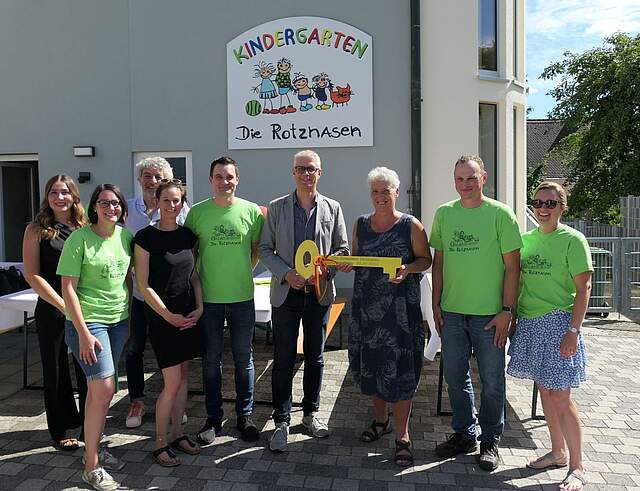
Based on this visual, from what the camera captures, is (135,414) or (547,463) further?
(135,414)

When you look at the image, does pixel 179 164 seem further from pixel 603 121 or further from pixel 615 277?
pixel 603 121

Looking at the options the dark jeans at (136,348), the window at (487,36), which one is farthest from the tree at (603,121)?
the dark jeans at (136,348)

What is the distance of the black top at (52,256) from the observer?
10.9 ft

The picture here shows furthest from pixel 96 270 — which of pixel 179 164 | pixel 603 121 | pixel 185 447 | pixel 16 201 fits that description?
pixel 603 121

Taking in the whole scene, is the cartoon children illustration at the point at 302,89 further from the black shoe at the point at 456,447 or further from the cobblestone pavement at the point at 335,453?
the black shoe at the point at 456,447

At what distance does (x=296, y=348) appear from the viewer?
3.65 meters

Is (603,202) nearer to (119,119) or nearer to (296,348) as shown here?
(119,119)

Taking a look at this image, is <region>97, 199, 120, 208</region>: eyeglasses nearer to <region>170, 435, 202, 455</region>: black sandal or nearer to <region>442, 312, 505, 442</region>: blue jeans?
<region>170, 435, 202, 455</region>: black sandal

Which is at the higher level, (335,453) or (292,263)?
(292,263)

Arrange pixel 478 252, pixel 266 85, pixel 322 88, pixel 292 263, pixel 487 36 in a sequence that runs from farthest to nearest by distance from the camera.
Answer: pixel 487 36, pixel 266 85, pixel 322 88, pixel 292 263, pixel 478 252

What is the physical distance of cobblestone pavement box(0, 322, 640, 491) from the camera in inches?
124

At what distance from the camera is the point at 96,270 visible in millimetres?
3037

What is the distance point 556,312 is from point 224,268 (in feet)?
6.34

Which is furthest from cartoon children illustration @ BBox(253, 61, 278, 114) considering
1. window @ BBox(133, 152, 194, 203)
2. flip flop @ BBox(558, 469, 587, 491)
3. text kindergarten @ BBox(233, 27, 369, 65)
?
flip flop @ BBox(558, 469, 587, 491)
